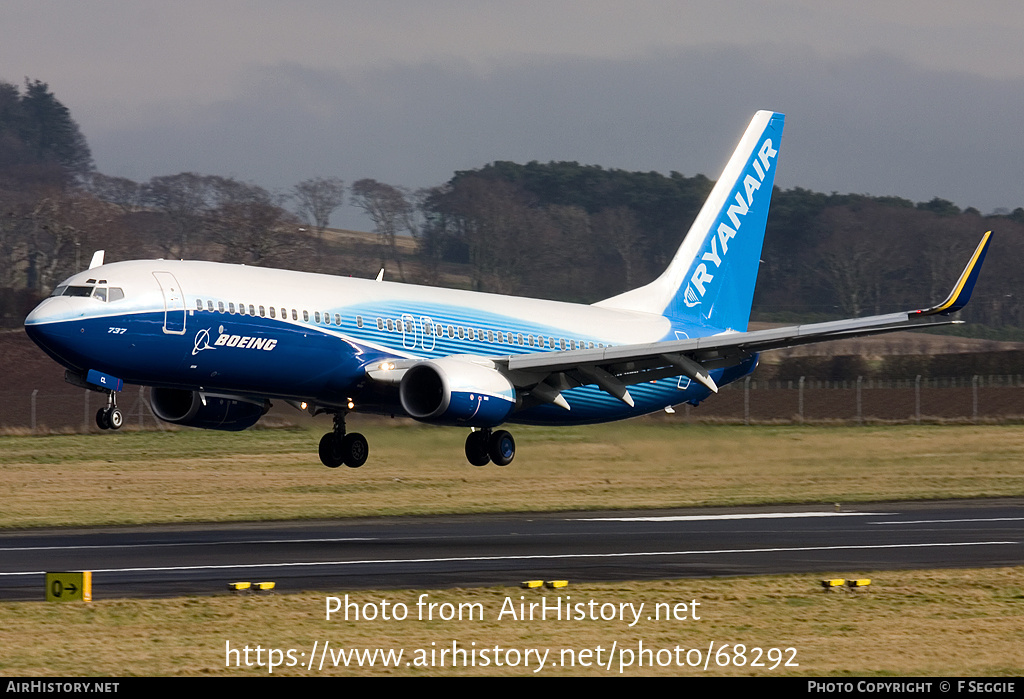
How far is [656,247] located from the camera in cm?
11938

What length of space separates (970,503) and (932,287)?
71274 mm

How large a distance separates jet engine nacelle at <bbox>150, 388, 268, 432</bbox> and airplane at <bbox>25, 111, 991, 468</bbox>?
37mm

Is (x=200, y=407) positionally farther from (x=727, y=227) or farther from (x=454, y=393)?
(x=727, y=227)

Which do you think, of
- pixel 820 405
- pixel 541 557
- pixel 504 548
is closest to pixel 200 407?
pixel 504 548

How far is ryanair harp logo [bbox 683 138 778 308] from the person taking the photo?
160ft

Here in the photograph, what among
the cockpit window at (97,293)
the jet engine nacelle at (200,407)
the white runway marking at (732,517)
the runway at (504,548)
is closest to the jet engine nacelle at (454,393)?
the runway at (504,548)

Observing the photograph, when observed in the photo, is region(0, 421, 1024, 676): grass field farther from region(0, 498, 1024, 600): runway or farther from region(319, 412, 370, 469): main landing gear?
region(0, 498, 1024, 600): runway

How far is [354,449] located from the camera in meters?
41.2

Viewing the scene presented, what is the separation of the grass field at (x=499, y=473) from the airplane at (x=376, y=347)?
2.10 metres

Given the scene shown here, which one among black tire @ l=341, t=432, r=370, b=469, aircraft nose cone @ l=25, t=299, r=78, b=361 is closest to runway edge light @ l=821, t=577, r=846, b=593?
aircraft nose cone @ l=25, t=299, r=78, b=361

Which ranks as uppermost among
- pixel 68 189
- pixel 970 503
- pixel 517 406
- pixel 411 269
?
pixel 68 189

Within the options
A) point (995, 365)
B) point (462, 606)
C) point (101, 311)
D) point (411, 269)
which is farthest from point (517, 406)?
point (411, 269)

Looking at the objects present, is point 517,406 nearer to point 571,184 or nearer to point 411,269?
point 411,269
